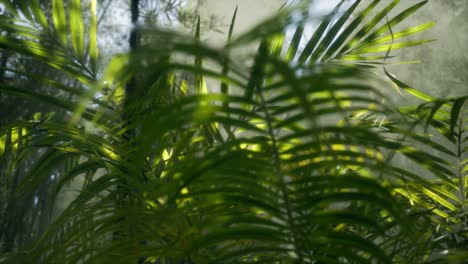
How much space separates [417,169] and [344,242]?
18.2 feet

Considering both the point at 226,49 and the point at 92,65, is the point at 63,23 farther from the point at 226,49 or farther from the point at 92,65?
the point at 226,49

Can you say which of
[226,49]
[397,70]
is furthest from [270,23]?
[397,70]

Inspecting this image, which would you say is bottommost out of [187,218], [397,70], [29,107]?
[187,218]

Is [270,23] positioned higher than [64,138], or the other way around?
[64,138]

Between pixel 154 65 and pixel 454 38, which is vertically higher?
pixel 454 38

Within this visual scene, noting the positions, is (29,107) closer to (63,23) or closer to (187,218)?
(63,23)

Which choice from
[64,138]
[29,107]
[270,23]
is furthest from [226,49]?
[29,107]

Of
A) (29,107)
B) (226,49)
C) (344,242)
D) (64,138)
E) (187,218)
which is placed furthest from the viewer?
(29,107)

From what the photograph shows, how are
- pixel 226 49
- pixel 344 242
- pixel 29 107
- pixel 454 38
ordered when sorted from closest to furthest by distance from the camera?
pixel 226 49 → pixel 344 242 → pixel 29 107 → pixel 454 38

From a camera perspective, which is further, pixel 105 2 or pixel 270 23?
pixel 105 2

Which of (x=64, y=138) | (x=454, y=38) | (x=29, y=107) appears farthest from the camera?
(x=454, y=38)

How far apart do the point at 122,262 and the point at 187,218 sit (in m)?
0.10

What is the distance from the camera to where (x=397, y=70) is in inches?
215

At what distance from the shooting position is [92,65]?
0.77 metres
